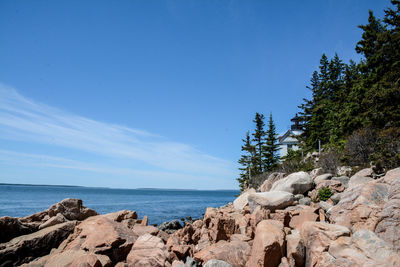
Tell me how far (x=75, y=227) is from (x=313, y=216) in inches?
385

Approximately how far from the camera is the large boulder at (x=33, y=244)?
25.2 feet

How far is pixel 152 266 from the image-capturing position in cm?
711

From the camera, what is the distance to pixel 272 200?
12008 millimetres

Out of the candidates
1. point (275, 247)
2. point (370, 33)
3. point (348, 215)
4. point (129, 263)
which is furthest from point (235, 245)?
point (370, 33)

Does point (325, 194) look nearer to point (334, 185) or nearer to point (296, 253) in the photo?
point (334, 185)

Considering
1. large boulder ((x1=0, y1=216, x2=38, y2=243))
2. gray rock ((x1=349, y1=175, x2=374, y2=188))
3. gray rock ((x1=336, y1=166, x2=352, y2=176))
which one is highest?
gray rock ((x1=336, y1=166, x2=352, y2=176))

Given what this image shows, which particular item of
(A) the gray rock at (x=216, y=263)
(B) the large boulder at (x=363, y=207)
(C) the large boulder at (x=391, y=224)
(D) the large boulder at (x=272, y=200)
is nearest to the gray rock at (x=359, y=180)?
(D) the large boulder at (x=272, y=200)

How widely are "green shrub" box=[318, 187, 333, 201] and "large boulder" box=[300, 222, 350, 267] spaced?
655 centimetres

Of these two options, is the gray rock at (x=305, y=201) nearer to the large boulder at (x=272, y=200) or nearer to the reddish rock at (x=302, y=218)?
the large boulder at (x=272, y=200)

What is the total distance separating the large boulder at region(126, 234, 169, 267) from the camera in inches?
284

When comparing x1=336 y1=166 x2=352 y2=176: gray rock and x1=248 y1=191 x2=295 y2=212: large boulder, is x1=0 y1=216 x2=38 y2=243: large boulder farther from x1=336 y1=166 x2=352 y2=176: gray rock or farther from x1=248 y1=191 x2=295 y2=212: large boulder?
x1=336 y1=166 x2=352 y2=176: gray rock

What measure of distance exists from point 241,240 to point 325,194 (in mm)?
7086

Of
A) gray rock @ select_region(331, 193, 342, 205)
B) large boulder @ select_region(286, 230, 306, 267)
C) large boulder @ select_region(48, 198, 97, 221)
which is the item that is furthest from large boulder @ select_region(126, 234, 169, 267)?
gray rock @ select_region(331, 193, 342, 205)

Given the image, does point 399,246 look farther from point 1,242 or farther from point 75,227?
point 1,242
